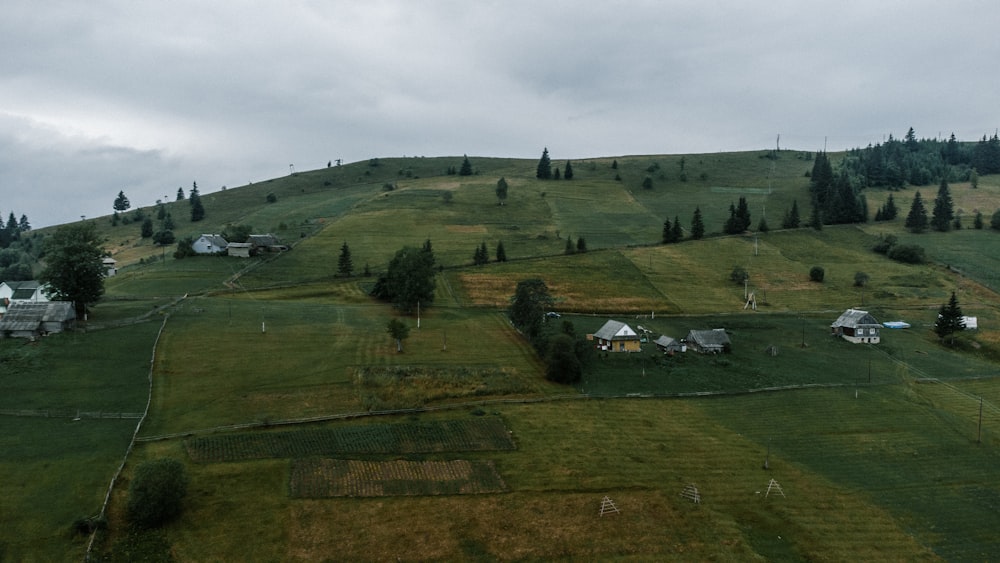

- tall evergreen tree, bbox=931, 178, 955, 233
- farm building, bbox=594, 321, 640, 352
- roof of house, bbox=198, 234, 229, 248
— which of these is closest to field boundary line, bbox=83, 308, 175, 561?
farm building, bbox=594, 321, 640, 352

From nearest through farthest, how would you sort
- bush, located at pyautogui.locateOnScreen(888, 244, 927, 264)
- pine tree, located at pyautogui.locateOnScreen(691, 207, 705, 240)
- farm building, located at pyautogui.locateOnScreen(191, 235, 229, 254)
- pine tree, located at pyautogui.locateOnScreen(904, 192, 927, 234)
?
farm building, located at pyautogui.locateOnScreen(191, 235, 229, 254) < bush, located at pyautogui.locateOnScreen(888, 244, 927, 264) < pine tree, located at pyautogui.locateOnScreen(691, 207, 705, 240) < pine tree, located at pyautogui.locateOnScreen(904, 192, 927, 234)

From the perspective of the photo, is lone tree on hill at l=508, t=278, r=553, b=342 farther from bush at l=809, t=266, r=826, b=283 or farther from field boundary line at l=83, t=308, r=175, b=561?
bush at l=809, t=266, r=826, b=283

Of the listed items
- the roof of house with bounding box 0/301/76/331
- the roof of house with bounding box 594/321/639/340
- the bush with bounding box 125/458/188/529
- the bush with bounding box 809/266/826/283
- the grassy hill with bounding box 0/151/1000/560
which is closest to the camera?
the bush with bounding box 125/458/188/529

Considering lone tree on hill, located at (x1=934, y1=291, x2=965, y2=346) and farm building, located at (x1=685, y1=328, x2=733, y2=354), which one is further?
lone tree on hill, located at (x1=934, y1=291, x2=965, y2=346)

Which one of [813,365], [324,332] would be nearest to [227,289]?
[324,332]

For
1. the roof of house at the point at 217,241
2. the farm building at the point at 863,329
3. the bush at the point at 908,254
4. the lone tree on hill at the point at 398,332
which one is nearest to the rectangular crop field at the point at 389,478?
the lone tree on hill at the point at 398,332

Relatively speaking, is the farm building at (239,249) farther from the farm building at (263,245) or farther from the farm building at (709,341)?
the farm building at (709,341)
